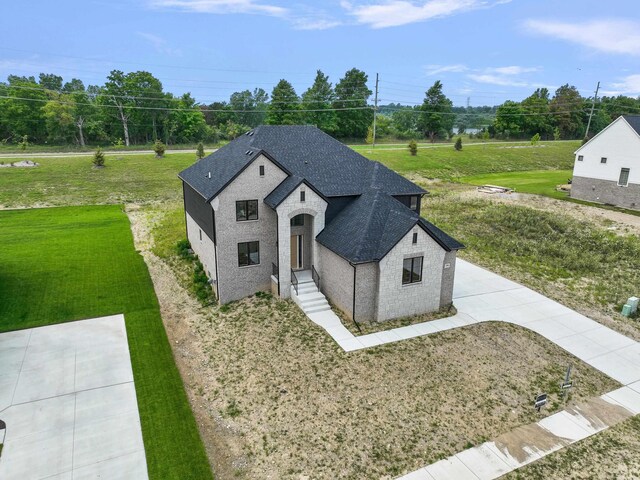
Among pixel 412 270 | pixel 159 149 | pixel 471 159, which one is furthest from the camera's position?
Result: pixel 471 159

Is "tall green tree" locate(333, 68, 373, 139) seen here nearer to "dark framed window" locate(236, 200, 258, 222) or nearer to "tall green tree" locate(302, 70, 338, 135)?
"tall green tree" locate(302, 70, 338, 135)

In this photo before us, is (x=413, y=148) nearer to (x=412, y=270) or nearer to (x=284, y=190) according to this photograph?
(x=284, y=190)

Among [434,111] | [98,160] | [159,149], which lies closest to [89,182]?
[98,160]

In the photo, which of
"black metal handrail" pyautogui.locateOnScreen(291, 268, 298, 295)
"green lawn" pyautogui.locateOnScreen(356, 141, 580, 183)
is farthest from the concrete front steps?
"green lawn" pyautogui.locateOnScreen(356, 141, 580, 183)

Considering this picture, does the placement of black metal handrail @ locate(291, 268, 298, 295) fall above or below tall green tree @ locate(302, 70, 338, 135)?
below

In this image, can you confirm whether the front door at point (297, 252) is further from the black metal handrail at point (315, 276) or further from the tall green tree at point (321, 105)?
the tall green tree at point (321, 105)

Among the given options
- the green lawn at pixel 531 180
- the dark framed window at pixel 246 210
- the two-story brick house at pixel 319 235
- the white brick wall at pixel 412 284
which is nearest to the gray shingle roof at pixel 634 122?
the green lawn at pixel 531 180
